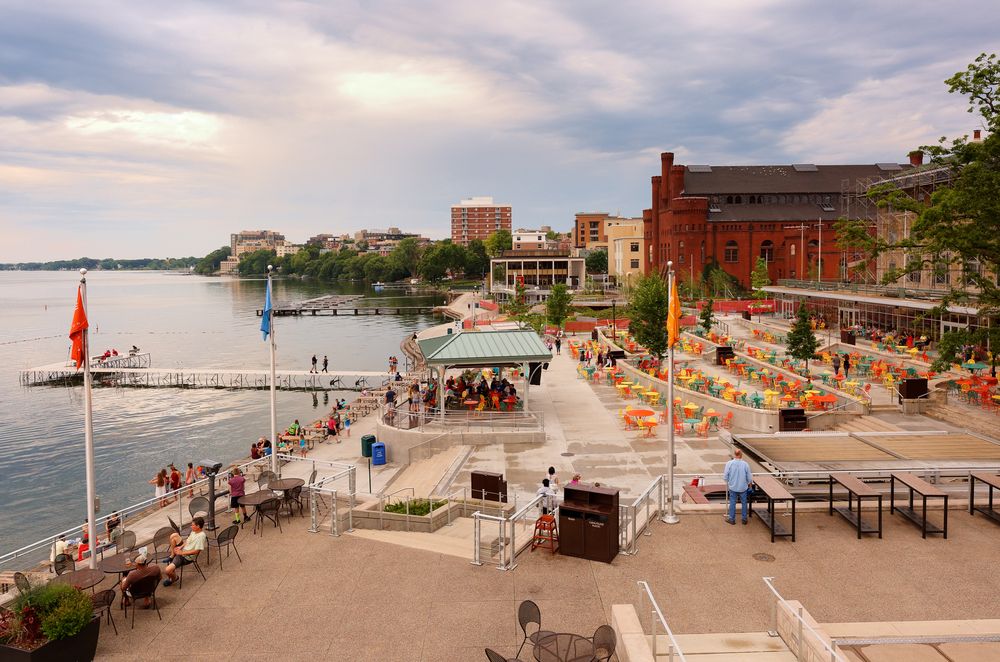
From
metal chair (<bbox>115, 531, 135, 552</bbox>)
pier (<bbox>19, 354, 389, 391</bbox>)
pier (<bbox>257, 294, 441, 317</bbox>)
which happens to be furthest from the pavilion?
pier (<bbox>257, 294, 441, 317</bbox>)

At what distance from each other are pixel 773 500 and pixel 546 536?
13.1ft

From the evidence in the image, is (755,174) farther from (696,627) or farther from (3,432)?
(696,627)

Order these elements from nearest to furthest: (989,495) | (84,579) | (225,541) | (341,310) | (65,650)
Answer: (65,650), (84,579), (225,541), (989,495), (341,310)

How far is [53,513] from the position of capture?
27.9 meters

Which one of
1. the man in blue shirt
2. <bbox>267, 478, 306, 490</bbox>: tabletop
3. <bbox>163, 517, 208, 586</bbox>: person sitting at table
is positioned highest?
the man in blue shirt

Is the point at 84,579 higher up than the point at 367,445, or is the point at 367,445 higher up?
the point at 84,579

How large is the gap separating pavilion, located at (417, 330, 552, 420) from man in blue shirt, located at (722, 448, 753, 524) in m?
13.1

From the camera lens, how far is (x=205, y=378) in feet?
198

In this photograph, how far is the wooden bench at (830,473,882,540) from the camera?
11.6 m

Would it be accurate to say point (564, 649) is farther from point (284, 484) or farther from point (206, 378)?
point (206, 378)

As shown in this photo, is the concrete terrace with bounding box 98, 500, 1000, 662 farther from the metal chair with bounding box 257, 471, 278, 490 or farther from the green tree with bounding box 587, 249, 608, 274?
the green tree with bounding box 587, 249, 608, 274

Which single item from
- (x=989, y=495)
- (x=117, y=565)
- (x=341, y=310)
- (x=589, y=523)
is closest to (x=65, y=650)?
(x=117, y=565)

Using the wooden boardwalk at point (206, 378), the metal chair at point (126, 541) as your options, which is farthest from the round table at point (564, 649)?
the wooden boardwalk at point (206, 378)

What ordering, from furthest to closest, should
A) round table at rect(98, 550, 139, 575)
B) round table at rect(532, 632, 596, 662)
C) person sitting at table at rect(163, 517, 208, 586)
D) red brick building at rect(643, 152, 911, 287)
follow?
red brick building at rect(643, 152, 911, 287), person sitting at table at rect(163, 517, 208, 586), round table at rect(98, 550, 139, 575), round table at rect(532, 632, 596, 662)
